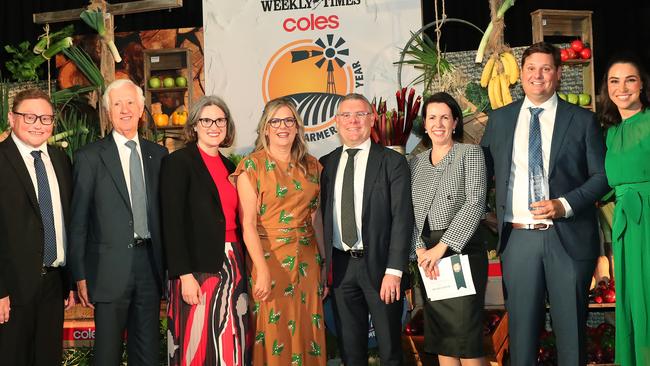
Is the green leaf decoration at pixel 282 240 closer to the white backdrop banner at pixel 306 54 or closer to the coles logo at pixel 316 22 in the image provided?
the white backdrop banner at pixel 306 54

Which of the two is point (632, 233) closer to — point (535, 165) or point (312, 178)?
point (535, 165)

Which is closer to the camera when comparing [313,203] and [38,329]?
[38,329]

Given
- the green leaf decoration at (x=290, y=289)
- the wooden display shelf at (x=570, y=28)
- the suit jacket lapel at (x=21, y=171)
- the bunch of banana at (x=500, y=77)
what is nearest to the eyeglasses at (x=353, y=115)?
the green leaf decoration at (x=290, y=289)

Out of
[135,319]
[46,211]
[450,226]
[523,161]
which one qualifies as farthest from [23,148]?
[523,161]

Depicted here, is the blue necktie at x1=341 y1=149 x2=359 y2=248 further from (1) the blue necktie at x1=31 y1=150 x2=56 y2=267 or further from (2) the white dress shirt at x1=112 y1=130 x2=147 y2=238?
(1) the blue necktie at x1=31 y1=150 x2=56 y2=267

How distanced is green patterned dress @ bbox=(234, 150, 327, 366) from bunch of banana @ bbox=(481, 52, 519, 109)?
2.29 m

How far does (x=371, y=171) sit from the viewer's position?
3.13 meters

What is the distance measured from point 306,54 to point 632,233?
3483 millimetres

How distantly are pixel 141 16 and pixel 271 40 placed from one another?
85.0 inches

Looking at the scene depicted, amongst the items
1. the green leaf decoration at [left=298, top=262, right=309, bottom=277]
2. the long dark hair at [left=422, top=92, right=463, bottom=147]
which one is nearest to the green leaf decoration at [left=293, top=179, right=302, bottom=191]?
the green leaf decoration at [left=298, top=262, right=309, bottom=277]

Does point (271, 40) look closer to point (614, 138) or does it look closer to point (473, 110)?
point (473, 110)

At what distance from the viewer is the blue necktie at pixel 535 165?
295 centimetres

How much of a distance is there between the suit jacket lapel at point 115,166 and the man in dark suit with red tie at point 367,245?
35.1 inches

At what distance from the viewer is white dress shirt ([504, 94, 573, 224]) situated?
2957 mm
